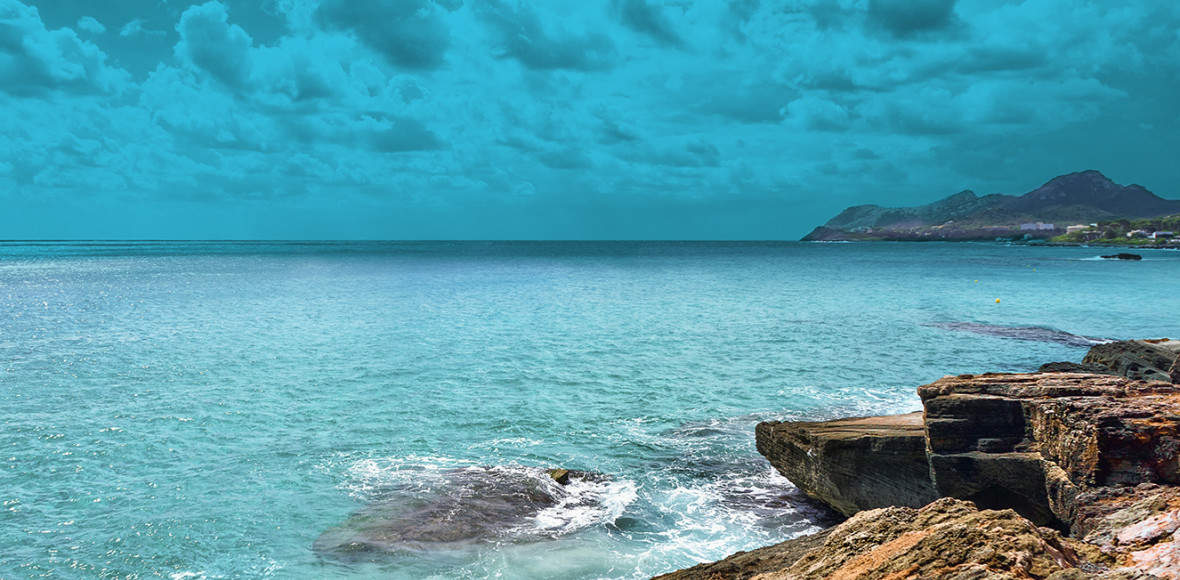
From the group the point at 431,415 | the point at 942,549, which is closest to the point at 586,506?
the point at 431,415

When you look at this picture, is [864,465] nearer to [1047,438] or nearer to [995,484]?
[995,484]

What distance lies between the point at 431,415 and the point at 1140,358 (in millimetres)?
22701

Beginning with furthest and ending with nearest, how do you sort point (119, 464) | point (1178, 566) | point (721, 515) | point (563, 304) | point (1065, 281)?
point (1065, 281), point (563, 304), point (119, 464), point (721, 515), point (1178, 566)

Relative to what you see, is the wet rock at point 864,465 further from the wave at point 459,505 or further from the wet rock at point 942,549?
the wet rock at point 942,549

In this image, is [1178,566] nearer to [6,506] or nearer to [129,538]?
[129,538]

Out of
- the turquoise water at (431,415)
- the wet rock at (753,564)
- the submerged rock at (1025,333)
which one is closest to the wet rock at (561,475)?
the turquoise water at (431,415)

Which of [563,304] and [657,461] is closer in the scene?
[657,461]

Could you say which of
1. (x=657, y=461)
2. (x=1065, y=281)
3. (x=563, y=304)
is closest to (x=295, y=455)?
(x=657, y=461)

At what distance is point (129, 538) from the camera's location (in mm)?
12906

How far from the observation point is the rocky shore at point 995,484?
21.3 ft

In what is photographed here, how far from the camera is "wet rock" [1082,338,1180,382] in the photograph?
20.0 m

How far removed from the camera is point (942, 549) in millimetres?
6379

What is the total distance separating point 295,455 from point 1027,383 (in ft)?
55.9

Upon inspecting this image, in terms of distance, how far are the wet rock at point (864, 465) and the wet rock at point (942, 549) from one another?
5528 millimetres
